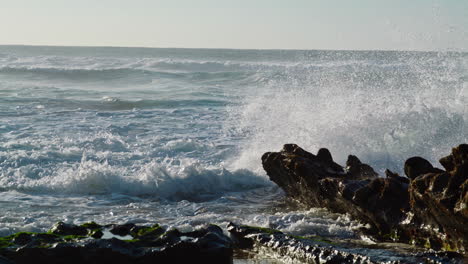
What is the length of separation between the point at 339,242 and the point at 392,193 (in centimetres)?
63

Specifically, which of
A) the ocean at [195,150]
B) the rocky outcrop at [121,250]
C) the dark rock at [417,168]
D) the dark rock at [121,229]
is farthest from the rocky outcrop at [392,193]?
the dark rock at [121,229]

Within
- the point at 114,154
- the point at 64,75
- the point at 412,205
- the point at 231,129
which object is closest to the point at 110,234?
the point at 412,205

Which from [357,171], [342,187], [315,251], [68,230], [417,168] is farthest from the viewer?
[357,171]

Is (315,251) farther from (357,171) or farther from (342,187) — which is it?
(357,171)

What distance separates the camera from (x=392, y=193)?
5629 mm

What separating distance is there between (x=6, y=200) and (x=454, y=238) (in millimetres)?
5551

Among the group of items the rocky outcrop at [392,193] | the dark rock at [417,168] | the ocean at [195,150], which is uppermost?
the dark rock at [417,168]

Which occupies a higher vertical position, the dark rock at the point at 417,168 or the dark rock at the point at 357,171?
the dark rock at the point at 417,168

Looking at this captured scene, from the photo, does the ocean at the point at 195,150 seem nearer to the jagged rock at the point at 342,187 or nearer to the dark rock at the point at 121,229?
Answer: the jagged rock at the point at 342,187

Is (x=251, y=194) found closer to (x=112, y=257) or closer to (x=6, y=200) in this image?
(x=6, y=200)

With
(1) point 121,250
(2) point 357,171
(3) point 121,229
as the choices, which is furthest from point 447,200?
(3) point 121,229

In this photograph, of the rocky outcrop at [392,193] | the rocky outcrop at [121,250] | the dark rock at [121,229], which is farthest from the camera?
the dark rock at [121,229]

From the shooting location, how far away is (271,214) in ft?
23.9

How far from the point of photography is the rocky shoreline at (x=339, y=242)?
177 inches
